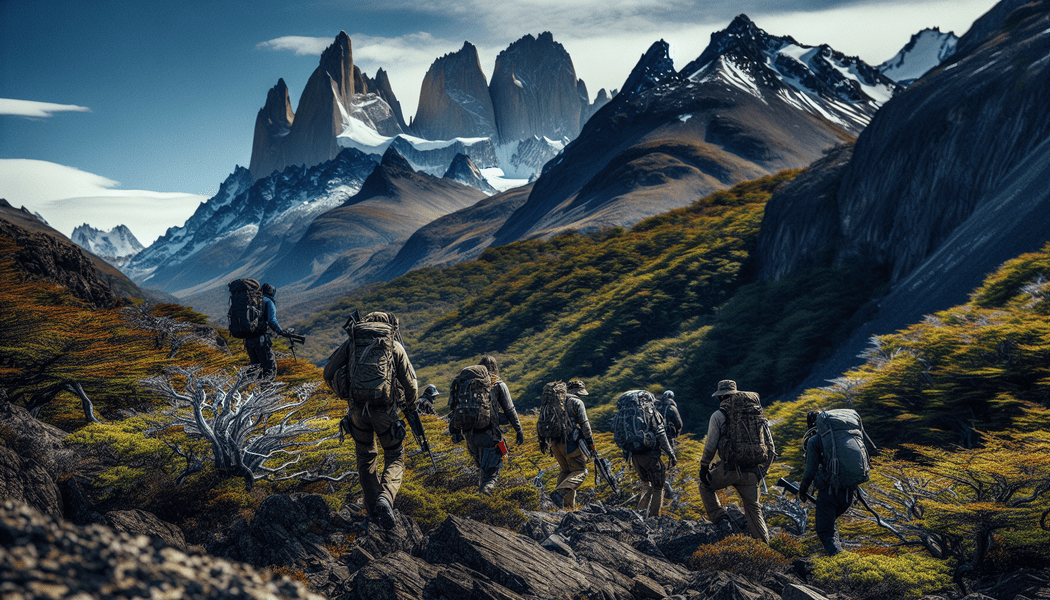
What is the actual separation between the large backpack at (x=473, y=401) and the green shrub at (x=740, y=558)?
3762 mm

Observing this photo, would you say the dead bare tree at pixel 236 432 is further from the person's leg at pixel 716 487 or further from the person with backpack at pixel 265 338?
the person's leg at pixel 716 487

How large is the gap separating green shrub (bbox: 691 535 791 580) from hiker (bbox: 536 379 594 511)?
9.42ft

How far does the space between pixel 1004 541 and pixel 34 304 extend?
51.1 ft

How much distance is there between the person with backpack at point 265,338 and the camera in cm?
1204

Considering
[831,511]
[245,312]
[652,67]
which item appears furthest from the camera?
[652,67]

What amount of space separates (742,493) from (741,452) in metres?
0.62

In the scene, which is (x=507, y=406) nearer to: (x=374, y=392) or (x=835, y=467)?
(x=374, y=392)

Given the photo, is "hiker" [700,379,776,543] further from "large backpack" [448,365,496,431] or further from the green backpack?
the green backpack

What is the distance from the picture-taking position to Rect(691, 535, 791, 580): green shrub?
7000mm

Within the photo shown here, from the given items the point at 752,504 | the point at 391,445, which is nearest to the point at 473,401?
the point at 391,445

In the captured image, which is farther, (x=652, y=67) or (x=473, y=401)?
(x=652, y=67)

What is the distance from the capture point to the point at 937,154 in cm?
2630

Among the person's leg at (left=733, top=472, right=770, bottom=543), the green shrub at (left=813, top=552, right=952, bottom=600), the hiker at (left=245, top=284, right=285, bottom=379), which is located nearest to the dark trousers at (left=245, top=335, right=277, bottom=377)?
the hiker at (left=245, top=284, right=285, bottom=379)

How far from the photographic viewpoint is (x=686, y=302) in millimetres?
Answer: 37906
